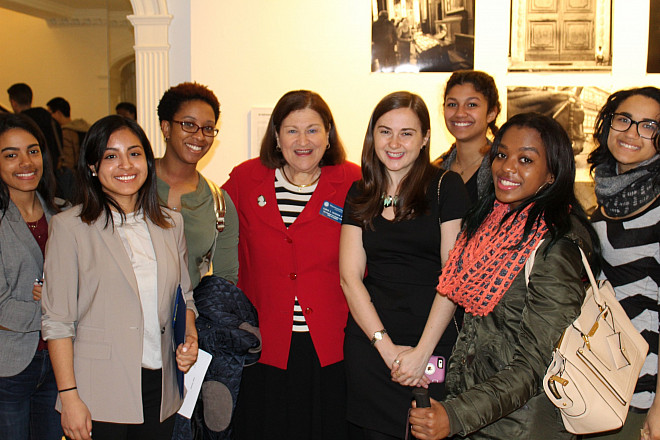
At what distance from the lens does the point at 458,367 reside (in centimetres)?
202

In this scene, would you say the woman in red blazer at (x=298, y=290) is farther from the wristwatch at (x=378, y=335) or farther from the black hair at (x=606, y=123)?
the black hair at (x=606, y=123)

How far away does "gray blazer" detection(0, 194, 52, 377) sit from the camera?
2.31 metres

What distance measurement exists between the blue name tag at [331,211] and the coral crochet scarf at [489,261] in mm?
781

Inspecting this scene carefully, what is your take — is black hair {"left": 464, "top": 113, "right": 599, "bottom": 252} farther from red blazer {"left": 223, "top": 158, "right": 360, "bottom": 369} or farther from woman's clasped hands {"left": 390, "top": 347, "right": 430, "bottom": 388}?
red blazer {"left": 223, "top": 158, "right": 360, "bottom": 369}

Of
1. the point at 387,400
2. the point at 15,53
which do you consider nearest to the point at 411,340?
the point at 387,400

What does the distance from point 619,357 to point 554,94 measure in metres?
3.38

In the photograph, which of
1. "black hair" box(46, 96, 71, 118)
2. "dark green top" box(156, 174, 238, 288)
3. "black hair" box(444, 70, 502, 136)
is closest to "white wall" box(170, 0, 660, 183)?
"black hair" box(444, 70, 502, 136)

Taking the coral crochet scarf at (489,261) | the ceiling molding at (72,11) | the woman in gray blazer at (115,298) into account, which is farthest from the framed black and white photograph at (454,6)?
the ceiling molding at (72,11)

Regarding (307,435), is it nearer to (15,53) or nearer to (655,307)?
(655,307)

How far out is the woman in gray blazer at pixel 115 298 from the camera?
6.64ft

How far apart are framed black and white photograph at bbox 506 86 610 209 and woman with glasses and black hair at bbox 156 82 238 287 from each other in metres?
2.84

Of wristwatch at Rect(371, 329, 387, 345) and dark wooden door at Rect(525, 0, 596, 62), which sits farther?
dark wooden door at Rect(525, 0, 596, 62)

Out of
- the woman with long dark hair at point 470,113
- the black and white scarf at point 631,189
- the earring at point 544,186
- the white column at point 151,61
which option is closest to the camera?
the earring at point 544,186

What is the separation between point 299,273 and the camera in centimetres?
269
